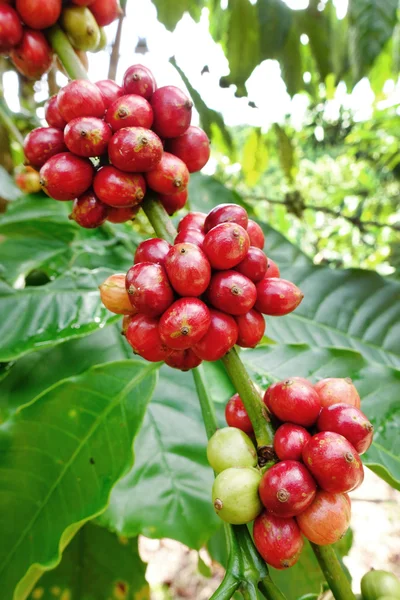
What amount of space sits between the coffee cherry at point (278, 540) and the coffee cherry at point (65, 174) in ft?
1.69

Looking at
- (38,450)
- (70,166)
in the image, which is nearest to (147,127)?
(70,166)

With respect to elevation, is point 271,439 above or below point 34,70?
below

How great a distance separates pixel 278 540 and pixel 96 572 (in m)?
0.81

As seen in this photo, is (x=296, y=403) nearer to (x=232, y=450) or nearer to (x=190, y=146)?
(x=232, y=450)

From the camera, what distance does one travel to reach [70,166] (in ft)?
2.14

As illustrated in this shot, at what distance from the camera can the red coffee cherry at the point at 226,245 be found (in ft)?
1.90

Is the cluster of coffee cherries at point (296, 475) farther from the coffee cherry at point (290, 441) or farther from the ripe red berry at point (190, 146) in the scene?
the ripe red berry at point (190, 146)

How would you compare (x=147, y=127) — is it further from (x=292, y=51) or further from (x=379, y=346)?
(x=292, y=51)

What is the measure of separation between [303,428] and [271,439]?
0.05 metres

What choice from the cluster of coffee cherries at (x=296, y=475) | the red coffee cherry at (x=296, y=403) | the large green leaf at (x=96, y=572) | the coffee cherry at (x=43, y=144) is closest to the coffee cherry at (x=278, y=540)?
the cluster of coffee cherries at (x=296, y=475)

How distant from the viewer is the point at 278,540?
0.55 m

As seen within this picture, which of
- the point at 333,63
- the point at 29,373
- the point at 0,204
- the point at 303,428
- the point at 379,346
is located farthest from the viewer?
the point at 0,204

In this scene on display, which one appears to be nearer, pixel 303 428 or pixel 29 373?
pixel 303 428

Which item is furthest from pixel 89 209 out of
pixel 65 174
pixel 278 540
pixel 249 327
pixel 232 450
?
pixel 278 540
